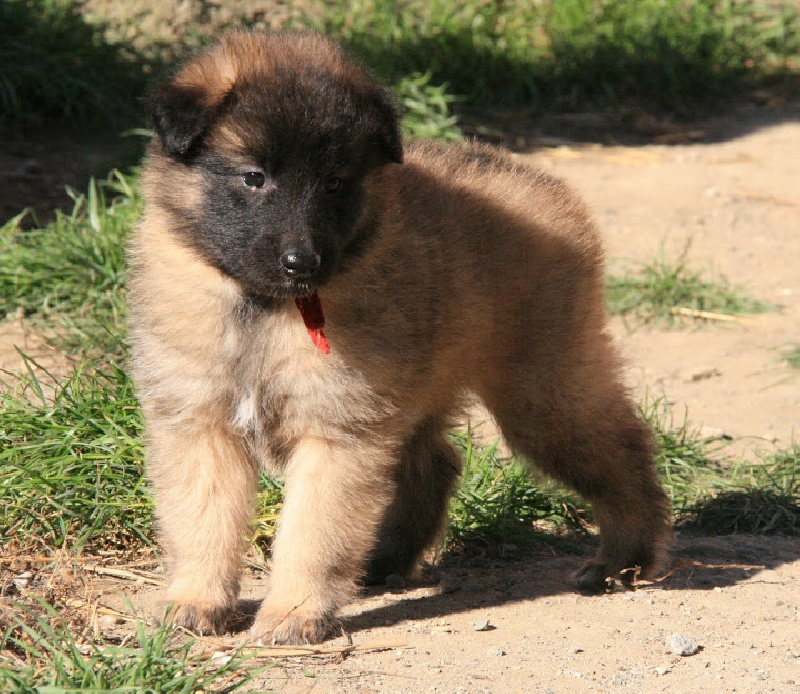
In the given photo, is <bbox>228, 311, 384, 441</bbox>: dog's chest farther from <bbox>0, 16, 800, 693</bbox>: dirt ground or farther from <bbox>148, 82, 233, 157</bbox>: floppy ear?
<bbox>0, 16, 800, 693</bbox>: dirt ground

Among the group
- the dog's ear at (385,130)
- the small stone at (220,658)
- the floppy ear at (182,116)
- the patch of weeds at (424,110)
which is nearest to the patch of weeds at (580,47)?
the patch of weeds at (424,110)

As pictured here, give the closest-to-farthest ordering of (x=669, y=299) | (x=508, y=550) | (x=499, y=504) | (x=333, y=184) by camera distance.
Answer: (x=333, y=184)
(x=508, y=550)
(x=499, y=504)
(x=669, y=299)

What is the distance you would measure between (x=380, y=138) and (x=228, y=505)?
1.09m

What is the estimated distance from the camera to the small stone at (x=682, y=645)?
11.4ft

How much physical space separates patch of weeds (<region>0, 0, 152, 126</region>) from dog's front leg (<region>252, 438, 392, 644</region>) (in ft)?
15.0

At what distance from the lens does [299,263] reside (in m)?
3.04

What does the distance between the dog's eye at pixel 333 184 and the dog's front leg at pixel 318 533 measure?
670mm

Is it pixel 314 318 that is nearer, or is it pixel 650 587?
pixel 314 318

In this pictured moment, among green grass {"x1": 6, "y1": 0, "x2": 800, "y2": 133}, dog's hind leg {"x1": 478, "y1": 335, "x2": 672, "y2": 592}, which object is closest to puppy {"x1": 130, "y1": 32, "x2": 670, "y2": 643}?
dog's hind leg {"x1": 478, "y1": 335, "x2": 672, "y2": 592}

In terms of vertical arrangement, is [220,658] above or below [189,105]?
below

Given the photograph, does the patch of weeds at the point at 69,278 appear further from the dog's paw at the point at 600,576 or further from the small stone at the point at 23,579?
the dog's paw at the point at 600,576

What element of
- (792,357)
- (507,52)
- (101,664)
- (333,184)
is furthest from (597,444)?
(507,52)

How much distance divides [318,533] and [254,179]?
95 centimetres

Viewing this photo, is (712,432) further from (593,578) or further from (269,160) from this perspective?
(269,160)
